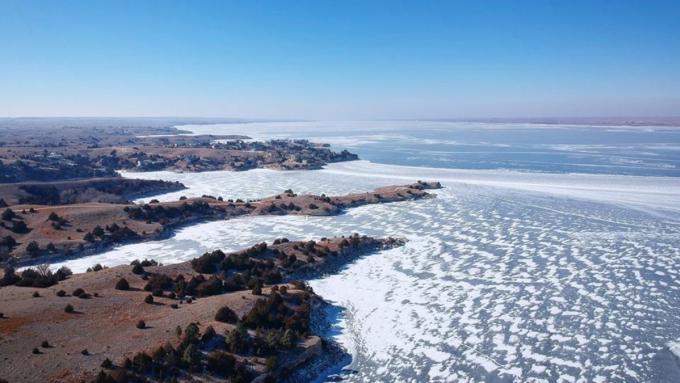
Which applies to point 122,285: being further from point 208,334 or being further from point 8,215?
point 8,215

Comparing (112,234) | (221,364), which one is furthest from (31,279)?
(221,364)

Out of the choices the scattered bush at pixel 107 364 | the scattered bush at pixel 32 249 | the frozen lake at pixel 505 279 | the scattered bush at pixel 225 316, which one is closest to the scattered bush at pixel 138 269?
the frozen lake at pixel 505 279

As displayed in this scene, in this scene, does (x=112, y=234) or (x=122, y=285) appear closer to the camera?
(x=122, y=285)

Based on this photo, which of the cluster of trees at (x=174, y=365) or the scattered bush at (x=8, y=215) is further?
the scattered bush at (x=8, y=215)

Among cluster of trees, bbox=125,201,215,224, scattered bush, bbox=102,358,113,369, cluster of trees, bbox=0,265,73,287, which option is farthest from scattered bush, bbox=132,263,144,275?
cluster of trees, bbox=125,201,215,224

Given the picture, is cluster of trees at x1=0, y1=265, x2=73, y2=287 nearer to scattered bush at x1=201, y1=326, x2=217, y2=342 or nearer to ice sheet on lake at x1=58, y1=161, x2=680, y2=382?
ice sheet on lake at x1=58, y1=161, x2=680, y2=382

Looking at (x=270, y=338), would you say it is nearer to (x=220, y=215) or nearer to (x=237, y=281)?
(x=237, y=281)

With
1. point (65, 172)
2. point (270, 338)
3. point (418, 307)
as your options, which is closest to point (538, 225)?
point (418, 307)

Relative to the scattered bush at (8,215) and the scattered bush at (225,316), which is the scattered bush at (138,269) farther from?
the scattered bush at (8,215)

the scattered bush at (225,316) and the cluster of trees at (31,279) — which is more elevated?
the scattered bush at (225,316)

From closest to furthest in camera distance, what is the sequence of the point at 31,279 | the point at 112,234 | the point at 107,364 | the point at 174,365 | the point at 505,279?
the point at 107,364
the point at 174,365
the point at 31,279
the point at 505,279
the point at 112,234
